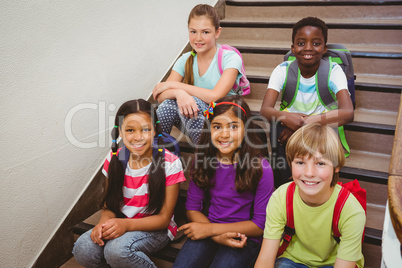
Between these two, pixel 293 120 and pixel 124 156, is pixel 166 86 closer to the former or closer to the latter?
pixel 124 156

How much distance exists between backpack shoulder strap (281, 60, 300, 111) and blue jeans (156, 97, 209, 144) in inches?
18.4

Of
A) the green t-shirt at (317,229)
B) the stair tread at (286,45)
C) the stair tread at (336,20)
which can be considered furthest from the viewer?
the stair tread at (336,20)

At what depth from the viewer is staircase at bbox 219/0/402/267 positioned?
72.5 inches

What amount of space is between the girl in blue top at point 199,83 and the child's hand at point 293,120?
0.37 meters

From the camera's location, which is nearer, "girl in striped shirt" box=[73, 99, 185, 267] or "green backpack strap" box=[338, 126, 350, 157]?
"girl in striped shirt" box=[73, 99, 185, 267]

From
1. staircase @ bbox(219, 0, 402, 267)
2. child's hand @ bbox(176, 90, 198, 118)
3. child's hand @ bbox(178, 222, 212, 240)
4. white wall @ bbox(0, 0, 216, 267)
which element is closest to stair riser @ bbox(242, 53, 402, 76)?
staircase @ bbox(219, 0, 402, 267)

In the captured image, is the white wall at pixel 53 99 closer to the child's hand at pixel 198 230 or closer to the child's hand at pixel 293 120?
the child's hand at pixel 198 230

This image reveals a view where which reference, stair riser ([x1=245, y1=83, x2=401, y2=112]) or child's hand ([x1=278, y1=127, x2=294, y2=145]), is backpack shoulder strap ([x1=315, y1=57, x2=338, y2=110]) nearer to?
child's hand ([x1=278, y1=127, x2=294, y2=145])

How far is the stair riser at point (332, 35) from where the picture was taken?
2549mm

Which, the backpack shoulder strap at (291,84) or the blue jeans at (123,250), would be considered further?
the backpack shoulder strap at (291,84)

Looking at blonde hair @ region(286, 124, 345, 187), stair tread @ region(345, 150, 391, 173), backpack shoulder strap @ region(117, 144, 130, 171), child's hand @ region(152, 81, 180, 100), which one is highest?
child's hand @ region(152, 81, 180, 100)

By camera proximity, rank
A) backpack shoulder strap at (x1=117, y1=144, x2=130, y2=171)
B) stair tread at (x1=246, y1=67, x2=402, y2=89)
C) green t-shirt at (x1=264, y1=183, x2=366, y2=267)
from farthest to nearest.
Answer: stair tread at (x1=246, y1=67, x2=402, y2=89), backpack shoulder strap at (x1=117, y1=144, x2=130, y2=171), green t-shirt at (x1=264, y1=183, x2=366, y2=267)

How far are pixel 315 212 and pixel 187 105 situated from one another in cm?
Result: 90

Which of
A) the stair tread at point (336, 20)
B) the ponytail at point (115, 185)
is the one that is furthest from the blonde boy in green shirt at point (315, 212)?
the stair tread at point (336, 20)
